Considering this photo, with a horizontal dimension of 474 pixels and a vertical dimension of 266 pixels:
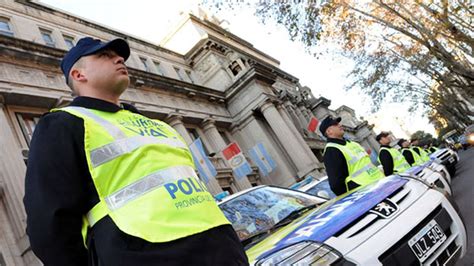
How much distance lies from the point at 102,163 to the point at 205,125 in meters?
21.3

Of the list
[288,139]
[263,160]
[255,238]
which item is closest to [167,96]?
[263,160]

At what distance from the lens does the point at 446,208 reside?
10.1 ft

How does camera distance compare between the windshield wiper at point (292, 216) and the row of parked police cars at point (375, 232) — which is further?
the windshield wiper at point (292, 216)

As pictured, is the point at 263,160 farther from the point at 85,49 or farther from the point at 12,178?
the point at 85,49

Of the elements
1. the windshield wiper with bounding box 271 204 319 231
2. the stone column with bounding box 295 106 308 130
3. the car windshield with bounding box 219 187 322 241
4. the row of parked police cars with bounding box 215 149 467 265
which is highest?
the stone column with bounding box 295 106 308 130

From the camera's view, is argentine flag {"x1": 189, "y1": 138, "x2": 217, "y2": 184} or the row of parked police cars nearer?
the row of parked police cars

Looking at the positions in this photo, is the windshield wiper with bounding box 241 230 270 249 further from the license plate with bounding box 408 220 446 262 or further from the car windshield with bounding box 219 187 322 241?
the license plate with bounding box 408 220 446 262

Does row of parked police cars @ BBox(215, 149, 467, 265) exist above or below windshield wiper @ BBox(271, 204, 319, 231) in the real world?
below

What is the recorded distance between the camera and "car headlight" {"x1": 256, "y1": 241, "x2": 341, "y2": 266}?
7.28ft

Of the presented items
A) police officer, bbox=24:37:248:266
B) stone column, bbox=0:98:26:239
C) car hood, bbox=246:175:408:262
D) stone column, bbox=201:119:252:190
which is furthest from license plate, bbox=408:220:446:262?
stone column, bbox=201:119:252:190

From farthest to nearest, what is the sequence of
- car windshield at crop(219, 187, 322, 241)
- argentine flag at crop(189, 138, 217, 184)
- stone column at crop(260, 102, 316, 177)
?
1. stone column at crop(260, 102, 316, 177)
2. argentine flag at crop(189, 138, 217, 184)
3. car windshield at crop(219, 187, 322, 241)

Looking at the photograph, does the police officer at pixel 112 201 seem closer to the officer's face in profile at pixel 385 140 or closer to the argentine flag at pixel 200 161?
the officer's face in profile at pixel 385 140

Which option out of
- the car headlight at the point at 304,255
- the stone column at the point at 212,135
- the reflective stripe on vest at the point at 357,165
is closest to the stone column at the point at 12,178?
the reflective stripe on vest at the point at 357,165

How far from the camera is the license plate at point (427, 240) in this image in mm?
2531
